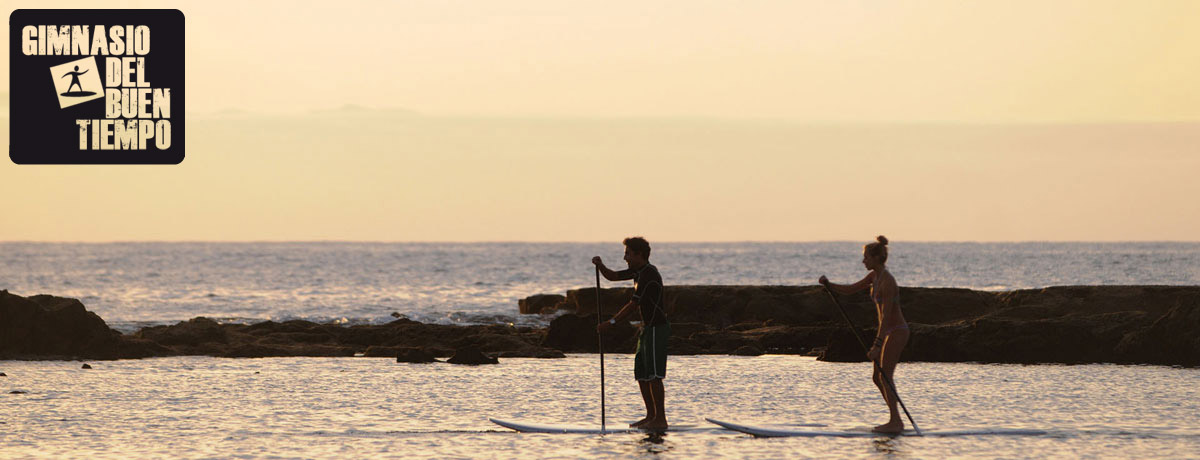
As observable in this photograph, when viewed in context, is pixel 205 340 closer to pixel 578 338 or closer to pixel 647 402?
pixel 578 338

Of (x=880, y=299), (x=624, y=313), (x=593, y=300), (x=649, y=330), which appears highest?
(x=880, y=299)

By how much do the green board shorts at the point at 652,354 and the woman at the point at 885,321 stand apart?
174cm

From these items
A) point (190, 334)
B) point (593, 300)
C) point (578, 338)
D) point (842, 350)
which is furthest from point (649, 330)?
point (593, 300)

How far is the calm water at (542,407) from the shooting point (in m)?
13.0

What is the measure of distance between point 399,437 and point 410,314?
1208 inches

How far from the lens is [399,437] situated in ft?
45.4

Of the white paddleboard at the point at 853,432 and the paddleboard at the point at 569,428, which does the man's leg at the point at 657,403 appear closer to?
the paddleboard at the point at 569,428

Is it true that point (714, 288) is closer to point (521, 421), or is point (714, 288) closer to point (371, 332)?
point (371, 332)

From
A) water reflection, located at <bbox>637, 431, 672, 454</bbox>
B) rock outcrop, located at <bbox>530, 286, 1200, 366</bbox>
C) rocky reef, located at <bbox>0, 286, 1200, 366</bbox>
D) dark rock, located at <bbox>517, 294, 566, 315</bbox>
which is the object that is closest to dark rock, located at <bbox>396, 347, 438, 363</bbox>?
rocky reef, located at <bbox>0, 286, 1200, 366</bbox>

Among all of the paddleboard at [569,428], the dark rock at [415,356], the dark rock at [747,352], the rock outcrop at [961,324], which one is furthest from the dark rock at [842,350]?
the paddleboard at [569,428]

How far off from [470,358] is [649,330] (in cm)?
1026

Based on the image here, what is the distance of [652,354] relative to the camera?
47.3ft

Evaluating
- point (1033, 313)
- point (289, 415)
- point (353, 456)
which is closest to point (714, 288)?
point (1033, 313)

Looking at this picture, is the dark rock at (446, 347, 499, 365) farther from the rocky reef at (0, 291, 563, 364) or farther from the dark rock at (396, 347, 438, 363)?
the dark rock at (396, 347, 438, 363)
